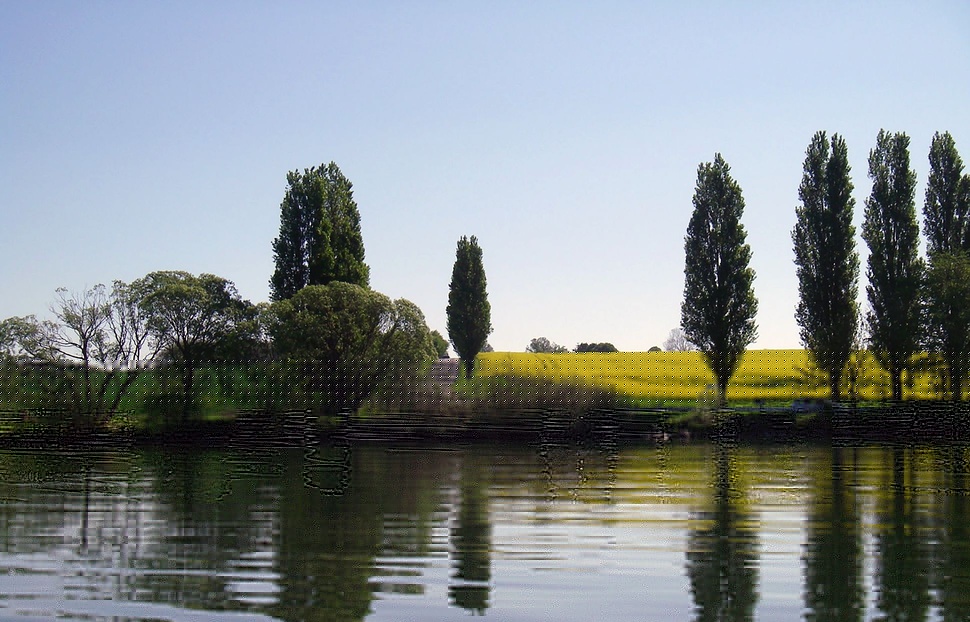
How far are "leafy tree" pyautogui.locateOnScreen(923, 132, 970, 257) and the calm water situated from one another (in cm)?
1645

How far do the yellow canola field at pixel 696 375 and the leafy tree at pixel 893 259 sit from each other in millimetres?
842

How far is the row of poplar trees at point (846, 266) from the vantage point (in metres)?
29.1

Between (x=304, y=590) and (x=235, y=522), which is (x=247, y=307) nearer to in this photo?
(x=235, y=522)

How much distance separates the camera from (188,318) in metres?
27.0

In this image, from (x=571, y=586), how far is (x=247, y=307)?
22868 millimetres

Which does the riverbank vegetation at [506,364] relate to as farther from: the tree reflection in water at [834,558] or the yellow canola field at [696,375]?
the tree reflection in water at [834,558]

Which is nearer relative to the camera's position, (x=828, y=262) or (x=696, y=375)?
(x=828, y=262)

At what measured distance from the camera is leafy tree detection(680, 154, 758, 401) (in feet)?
99.1

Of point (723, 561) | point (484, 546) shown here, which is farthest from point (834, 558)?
point (484, 546)

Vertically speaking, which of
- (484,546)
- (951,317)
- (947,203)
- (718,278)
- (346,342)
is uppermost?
(947,203)

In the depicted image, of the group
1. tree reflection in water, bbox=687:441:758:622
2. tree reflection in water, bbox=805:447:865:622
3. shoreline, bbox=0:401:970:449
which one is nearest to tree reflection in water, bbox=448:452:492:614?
tree reflection in water, bbox=687:441:758:622

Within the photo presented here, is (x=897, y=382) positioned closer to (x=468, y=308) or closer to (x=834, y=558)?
(x=468, y=308)

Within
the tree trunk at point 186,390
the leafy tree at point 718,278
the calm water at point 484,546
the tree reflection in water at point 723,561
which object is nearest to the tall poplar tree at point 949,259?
the leafy tree at point 718,278

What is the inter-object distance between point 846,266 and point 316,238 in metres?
16.7
